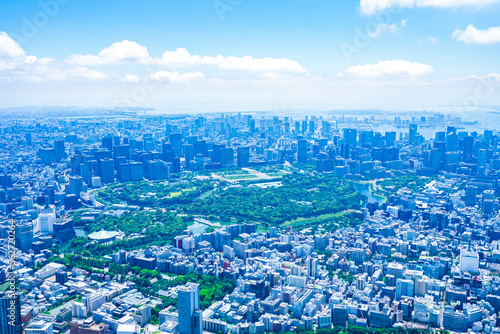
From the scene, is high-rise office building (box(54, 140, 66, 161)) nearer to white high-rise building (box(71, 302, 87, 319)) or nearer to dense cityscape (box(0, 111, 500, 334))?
dense cityscape (box(0, 111, 500, 334))

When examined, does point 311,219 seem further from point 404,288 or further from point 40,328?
point 40,328

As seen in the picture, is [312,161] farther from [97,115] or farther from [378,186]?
[97,115]

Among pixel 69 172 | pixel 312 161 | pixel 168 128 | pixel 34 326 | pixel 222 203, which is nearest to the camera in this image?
pixel 34 326

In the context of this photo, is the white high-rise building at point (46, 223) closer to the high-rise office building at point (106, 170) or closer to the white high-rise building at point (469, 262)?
the high-rise office building at point (106, 170)

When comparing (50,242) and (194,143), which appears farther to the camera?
(194,143)

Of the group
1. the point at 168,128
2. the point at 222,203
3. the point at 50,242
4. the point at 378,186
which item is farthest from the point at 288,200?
the point at 168,128

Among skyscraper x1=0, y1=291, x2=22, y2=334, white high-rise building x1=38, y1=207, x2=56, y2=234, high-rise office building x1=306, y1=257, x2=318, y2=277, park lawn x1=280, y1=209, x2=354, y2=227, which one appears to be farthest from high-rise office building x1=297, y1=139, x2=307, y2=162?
skyscraper x1=0, y1=291, x2=22, y2=334

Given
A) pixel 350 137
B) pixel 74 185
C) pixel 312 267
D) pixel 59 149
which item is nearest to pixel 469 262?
pixel 312 267
